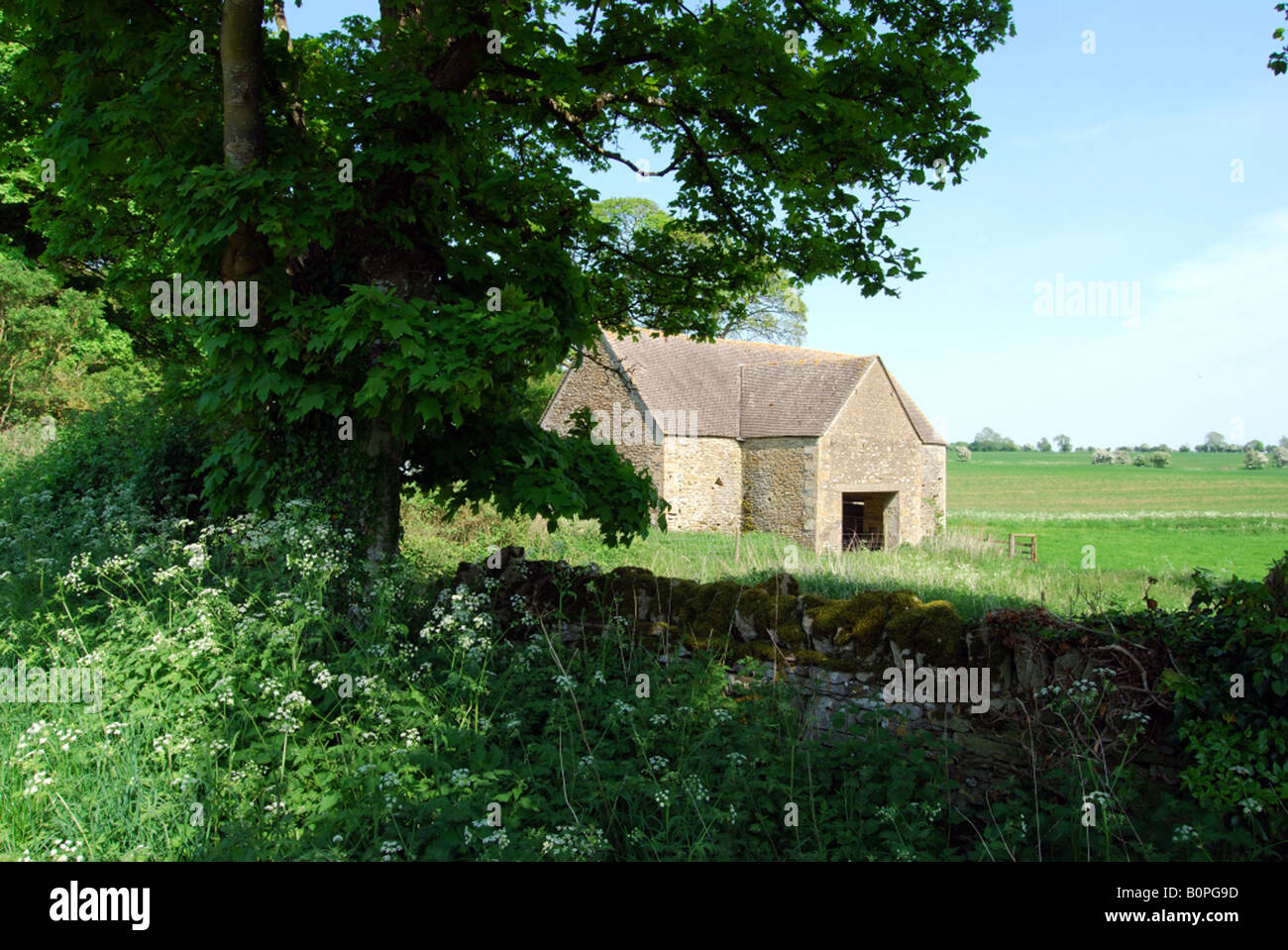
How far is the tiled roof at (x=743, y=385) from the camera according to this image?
93.9 feet

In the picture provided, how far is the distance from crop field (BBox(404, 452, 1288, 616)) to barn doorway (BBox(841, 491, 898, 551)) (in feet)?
6.19

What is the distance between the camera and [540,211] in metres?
8.96

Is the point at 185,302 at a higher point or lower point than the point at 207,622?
higher

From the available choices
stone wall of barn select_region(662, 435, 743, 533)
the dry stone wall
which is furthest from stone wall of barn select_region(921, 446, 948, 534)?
the dry stone wall

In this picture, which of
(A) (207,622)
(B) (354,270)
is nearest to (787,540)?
(B) (354,270)

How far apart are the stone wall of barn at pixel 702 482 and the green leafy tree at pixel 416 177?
18189 mm

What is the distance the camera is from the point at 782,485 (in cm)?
2894

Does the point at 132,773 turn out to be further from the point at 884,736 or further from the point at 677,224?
the point at 677,224

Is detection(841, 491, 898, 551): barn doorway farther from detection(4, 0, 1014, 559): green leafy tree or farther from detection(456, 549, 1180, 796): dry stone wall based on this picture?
detection(456, 549, 1180, 796): dry stone wall

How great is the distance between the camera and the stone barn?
91.2 feet

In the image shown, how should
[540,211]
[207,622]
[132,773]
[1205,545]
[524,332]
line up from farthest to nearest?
[1205,545], [540,211], [524,332], [207,622], [132,773]

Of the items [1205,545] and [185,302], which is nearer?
[185,302]

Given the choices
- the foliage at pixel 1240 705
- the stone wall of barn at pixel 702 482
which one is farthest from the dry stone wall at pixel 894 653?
the stone wall of barn at pixel 702 482

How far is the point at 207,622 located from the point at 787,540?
2448 centimetres
